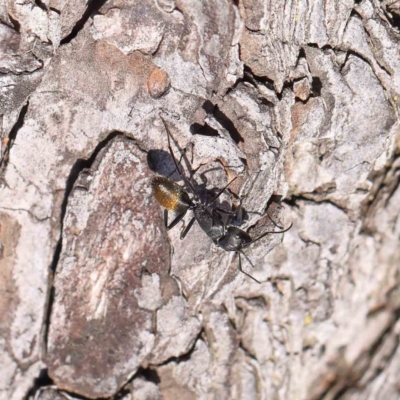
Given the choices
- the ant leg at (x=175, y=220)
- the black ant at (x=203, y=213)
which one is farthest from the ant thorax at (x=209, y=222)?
the ant leg at (x=175, y=220)

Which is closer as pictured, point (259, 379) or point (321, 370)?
point (259, 379)

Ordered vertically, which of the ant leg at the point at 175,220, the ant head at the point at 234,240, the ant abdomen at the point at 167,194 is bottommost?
A: the ant head at the point at 234,240

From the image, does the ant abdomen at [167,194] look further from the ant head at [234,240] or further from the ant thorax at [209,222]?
the ant head at [234,240]

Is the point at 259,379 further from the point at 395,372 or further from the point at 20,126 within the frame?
the point at 20,126

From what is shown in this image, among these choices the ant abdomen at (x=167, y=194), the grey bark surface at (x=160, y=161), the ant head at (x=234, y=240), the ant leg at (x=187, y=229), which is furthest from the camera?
the ant head at (x=234, y=240)

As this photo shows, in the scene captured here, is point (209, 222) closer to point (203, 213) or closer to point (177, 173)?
point (203, 213)

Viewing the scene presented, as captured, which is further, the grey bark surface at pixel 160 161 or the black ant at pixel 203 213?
the black ant at pixel 203 213

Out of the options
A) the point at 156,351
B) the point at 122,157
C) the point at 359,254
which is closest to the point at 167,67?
the point at 122,157
